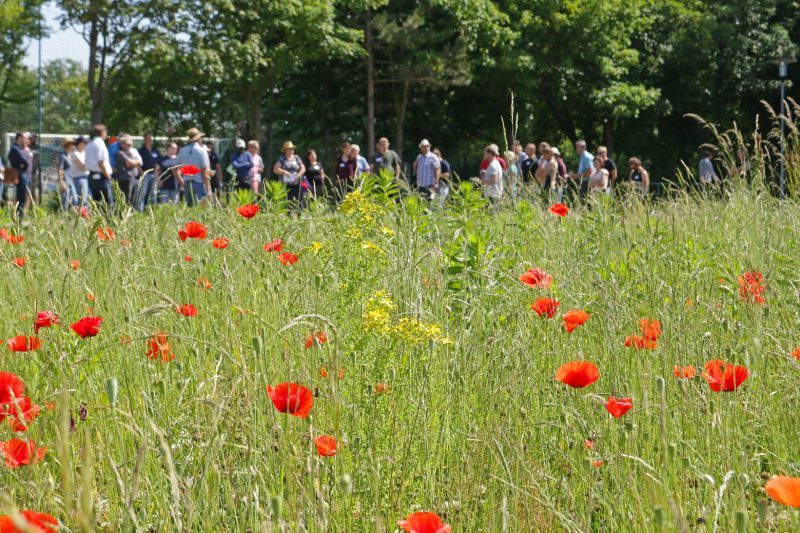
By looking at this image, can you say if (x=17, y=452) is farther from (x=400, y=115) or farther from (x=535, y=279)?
(x=400, y=115)

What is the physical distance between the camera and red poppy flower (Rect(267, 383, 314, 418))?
1.64m

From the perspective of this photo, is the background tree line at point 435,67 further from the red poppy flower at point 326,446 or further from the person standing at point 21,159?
the red poppy flower at point 326,446

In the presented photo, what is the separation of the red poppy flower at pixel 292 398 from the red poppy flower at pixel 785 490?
2.64ft

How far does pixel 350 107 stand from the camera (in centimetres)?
2941

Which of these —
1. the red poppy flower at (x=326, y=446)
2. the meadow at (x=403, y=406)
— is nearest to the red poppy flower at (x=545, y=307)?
the meadow at (x=403, y=406)

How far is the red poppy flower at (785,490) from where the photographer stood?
1154mm

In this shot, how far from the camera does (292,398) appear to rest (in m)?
1.69

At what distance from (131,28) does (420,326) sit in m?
22.0

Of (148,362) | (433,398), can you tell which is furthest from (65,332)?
(433,398)

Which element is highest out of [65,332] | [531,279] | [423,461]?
[531,279]

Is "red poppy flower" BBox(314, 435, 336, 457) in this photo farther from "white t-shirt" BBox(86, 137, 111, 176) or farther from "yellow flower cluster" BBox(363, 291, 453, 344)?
"white t-shirt" BBox(86, 137, 111, 176)

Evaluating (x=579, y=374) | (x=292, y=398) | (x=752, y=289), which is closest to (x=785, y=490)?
(x=579, y=374)

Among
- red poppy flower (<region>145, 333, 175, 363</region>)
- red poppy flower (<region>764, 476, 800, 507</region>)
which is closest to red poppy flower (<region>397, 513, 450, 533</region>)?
red poppy flower (<region>764, 476, 800, 507</region>)

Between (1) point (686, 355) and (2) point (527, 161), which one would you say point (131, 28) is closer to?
(2) point (527, 161)
